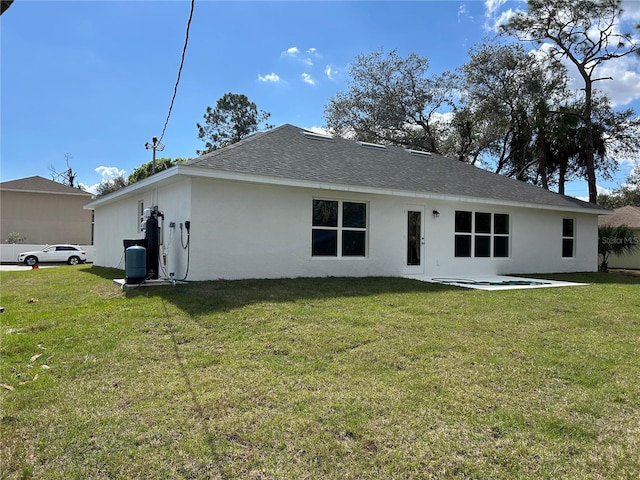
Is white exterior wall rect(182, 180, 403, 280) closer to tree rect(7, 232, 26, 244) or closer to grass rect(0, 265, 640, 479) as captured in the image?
grass rect(0, 265, 640, 479)

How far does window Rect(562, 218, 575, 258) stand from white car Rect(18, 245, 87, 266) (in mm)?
24293

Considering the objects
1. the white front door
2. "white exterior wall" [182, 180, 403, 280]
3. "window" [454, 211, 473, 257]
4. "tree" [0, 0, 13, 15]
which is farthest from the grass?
"window" [454, 211, 473, 257]

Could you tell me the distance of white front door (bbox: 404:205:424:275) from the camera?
39.2 ft

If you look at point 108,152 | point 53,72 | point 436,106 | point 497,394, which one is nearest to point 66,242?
point 108,152

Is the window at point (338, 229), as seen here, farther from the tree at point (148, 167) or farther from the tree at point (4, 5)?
the tree at point (148, 167)

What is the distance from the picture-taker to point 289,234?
1020cm

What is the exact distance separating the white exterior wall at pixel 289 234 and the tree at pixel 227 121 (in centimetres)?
2582

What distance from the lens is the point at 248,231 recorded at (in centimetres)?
967

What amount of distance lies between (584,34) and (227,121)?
2843cm

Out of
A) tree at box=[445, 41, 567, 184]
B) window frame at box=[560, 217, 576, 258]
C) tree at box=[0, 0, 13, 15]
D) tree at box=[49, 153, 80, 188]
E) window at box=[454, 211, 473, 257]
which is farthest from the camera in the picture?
tree at box=[49, 153, 80, 188]

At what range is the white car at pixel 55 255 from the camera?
2344 cm

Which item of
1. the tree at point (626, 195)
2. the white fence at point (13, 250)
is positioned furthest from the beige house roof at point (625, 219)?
the white fence at point (13, 250)

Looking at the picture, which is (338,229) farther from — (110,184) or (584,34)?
(110,184)

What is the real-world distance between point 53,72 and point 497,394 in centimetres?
1140
